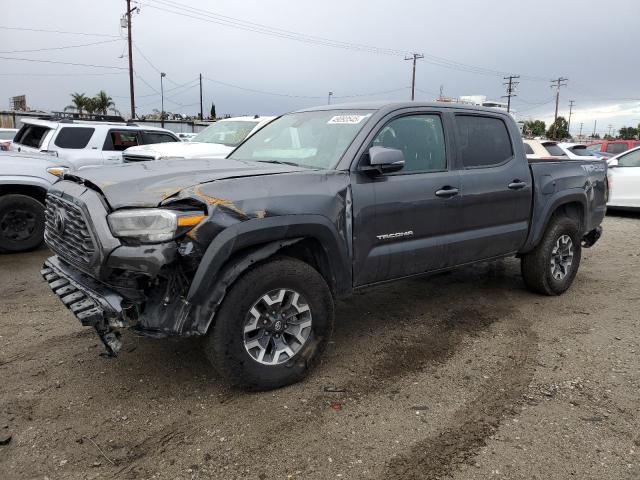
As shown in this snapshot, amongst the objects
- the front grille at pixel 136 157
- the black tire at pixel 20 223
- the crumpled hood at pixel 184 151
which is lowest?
the black tire at pixel 20 223

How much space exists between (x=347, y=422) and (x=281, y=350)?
61 cm

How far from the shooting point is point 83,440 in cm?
277

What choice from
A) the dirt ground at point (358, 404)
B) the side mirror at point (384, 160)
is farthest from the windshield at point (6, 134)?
the side mirror at point (384, 160)

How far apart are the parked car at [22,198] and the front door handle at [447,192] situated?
5070 mm

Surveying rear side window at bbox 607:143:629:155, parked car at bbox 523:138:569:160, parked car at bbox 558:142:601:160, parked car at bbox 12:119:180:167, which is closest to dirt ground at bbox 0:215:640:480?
parked car at bbox 12:119:180:167

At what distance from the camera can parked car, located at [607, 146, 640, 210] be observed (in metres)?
11.4

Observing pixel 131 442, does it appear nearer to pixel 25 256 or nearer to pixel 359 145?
pixel 359 145

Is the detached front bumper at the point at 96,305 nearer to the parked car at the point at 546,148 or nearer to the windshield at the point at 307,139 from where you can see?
the windshield at the point at 307,139

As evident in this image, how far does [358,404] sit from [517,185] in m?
2.69

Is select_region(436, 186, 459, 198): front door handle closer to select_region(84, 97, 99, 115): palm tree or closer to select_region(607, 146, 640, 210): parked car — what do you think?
select_region(607, 146, 640, 210): parked car

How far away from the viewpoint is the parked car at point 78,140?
360 inches

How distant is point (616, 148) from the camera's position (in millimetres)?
20203

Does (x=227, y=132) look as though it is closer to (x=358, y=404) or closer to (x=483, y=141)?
(x=483, y=141)

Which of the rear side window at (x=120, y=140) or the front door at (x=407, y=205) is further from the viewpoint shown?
the rear side window at (x=120, y=140)
